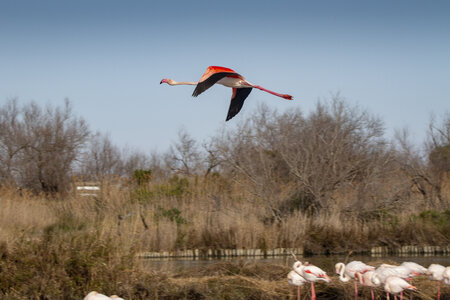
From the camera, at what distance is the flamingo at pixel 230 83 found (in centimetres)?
770

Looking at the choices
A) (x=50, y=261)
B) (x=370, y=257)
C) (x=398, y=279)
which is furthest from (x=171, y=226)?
(x=398, y=279)

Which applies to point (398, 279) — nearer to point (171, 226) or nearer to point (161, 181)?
point (171, 226)

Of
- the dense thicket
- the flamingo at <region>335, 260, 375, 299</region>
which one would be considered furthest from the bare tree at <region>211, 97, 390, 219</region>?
the flamingo at <region>335, 260, 375, 299</region>

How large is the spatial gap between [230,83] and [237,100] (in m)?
0.78

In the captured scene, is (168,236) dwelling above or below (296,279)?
above

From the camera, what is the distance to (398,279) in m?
7.32

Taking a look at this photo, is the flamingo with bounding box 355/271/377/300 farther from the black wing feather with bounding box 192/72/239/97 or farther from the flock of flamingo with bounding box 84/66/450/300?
the black wing feather with bounding box 192/72/239/97

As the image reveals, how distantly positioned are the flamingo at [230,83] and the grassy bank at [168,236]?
260 cm

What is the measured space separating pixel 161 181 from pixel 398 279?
16.0 metres

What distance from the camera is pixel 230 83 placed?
28.5ft

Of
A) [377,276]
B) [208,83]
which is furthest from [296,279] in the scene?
[208,83]

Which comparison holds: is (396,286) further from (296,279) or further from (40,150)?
(40,150)

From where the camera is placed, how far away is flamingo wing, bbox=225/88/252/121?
365 inches

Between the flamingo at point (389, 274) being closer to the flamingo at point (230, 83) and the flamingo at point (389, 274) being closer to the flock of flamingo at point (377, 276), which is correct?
the flock of flamingo at point (377, 276)
